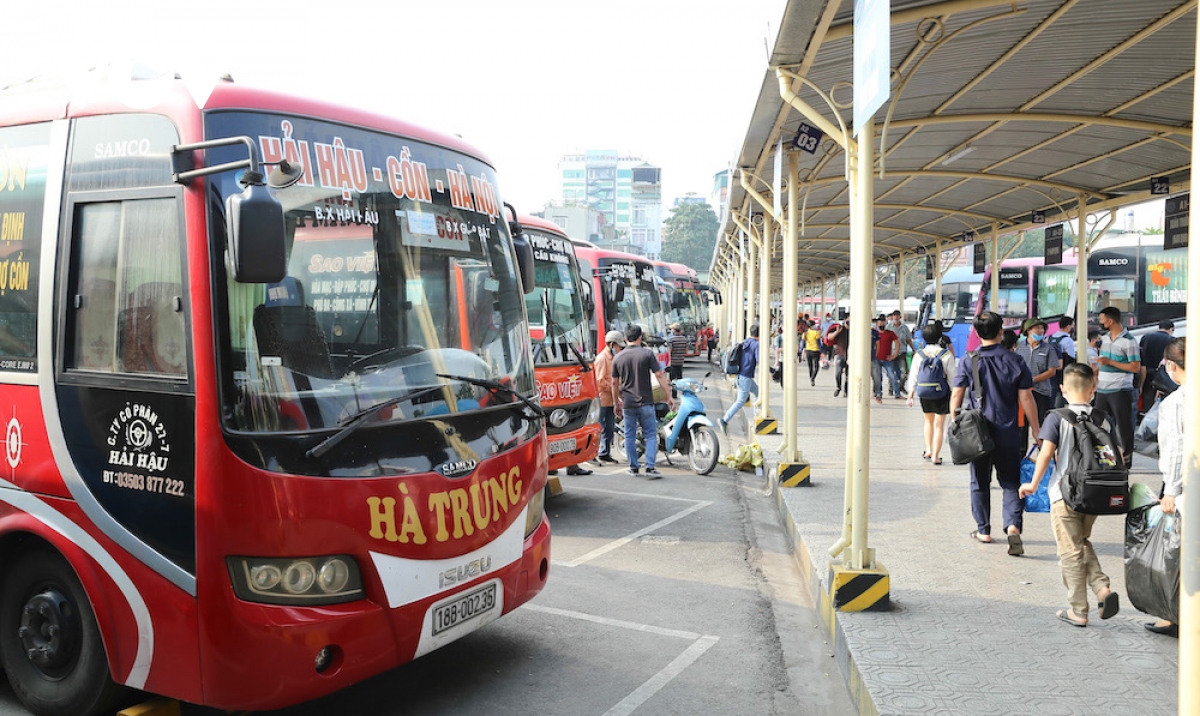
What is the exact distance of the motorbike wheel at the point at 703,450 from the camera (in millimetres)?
11492

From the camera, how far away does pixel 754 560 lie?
7.64m

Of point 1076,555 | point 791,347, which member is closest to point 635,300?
point 791,347

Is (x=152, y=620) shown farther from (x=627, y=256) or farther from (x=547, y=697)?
(x=627, y=256)

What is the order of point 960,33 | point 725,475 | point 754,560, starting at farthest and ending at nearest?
point 725,475 → point 754,560 → point 960,33

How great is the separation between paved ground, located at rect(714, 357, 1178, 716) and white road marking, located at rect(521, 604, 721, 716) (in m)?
0.78

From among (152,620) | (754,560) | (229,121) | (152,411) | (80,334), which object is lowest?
(754,560)

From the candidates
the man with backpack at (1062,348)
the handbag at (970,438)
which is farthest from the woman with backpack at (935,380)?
the handbag at (970,438)

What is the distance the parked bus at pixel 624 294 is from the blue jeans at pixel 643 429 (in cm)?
413

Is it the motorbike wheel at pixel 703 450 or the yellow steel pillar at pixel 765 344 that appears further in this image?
Answer: the yellow steel pillar at pixel 765 344

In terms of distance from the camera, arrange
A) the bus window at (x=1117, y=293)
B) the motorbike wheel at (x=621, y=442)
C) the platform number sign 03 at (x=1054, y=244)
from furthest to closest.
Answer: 1. the bus window at (x=1117, y=293)
2. the platform number sign 03 at (x=1054, y=244)
3. the motorbike wheel at (x=621, y=442)

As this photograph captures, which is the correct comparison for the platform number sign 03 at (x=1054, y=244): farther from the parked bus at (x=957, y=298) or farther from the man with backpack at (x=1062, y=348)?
the parked bus at (x=957, y=298)

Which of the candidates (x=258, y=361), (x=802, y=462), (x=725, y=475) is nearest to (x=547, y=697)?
(x=258, y=361)

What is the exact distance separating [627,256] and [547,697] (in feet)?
55.6

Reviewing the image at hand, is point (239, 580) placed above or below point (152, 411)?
below
